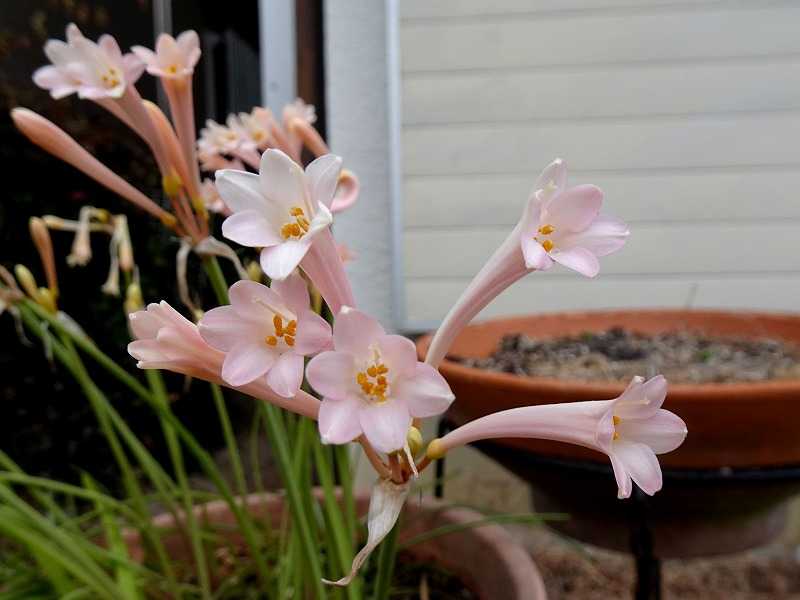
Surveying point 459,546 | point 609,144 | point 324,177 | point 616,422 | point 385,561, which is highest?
point 609,144

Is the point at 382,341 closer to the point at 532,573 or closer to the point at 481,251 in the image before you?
the point at 532,573

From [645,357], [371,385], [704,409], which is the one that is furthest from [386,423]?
[645,357]

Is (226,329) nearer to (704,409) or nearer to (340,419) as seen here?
(340,419)

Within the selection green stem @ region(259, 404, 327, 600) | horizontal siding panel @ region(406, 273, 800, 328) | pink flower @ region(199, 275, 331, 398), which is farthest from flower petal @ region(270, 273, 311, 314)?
horizontal siding panel @ region(406, 273, 800, 328)

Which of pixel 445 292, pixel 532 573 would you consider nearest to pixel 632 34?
pixel 445 292

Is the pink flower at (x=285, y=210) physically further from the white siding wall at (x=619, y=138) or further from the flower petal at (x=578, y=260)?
the white siding wall at (x=619, y=138)

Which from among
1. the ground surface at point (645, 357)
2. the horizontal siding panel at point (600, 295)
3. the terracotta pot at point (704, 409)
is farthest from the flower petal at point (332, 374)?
the horizontal siding panel at point (600, 295)
